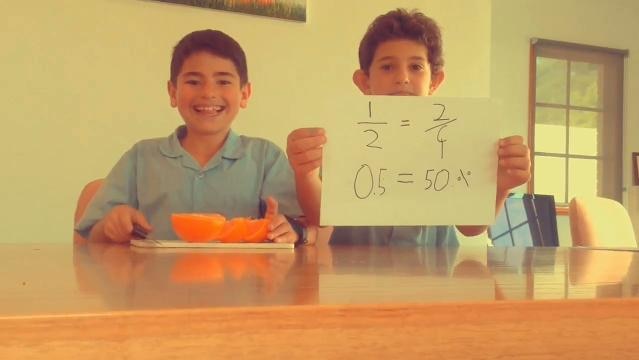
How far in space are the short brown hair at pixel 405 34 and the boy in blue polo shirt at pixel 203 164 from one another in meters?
0.29

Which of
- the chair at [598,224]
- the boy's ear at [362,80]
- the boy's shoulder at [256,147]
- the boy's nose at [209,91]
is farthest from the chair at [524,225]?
the boy's nose at [209,91]

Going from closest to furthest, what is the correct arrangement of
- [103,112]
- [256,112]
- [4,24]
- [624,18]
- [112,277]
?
[112,277]
[4,24]
[103,112]
[256,112]
[624,18]

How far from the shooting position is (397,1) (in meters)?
2.21

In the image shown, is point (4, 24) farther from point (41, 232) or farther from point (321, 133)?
point (321, 133)

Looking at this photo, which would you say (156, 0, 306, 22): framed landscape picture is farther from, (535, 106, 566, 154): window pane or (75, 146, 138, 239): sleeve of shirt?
(535, 106, 566, 154): window pane

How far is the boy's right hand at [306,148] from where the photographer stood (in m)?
0.88

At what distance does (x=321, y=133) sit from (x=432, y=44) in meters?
0.64

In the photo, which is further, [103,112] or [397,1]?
[397,1]

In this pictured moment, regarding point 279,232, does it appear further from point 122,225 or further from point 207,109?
point 207,109

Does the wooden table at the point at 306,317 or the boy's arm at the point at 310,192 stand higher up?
the boy's arm at the point at 310,192

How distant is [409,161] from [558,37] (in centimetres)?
311

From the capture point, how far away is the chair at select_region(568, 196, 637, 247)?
1.90m

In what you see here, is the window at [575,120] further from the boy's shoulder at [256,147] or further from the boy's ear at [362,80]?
the boy's shoulder at [256,147]

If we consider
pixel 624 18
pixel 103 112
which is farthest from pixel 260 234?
pixel 624 18
